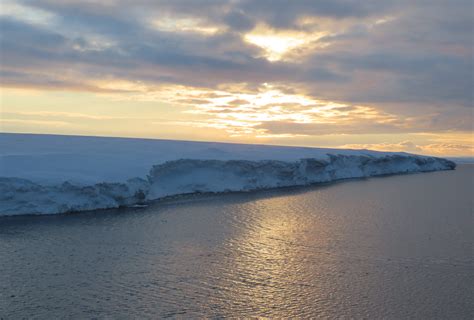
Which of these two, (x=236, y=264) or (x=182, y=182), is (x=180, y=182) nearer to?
(x=182, y=182)

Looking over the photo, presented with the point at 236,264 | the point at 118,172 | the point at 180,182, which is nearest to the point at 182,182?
the point at 180,182

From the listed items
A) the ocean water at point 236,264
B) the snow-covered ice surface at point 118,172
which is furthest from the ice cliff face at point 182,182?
the ocean water at point 236,264

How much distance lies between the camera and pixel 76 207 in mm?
16562

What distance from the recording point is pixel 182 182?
893 inches

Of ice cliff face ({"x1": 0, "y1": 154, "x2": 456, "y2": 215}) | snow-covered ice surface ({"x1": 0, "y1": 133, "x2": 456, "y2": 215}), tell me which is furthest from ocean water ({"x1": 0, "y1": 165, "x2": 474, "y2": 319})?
snow-covered ice surface ({"x1": 0, "y1": 133, "x2": 456, "y2": 215})

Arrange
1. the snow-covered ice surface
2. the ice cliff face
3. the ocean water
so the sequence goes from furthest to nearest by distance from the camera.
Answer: the snow-covered ice surface → the ice cliff face → the ocean water

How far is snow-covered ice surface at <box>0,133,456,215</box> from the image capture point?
15.8 meters

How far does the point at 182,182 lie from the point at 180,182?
12 cm

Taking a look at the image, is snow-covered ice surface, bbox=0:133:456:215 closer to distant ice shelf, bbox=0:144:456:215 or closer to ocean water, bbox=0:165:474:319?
distant ice shelf, bbox=0:144:456:215

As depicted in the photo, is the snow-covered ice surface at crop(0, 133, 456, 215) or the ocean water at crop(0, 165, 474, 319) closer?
the ocean water at crop(0, 165, 474, 319)

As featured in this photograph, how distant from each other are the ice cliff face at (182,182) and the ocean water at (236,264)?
2.71ft

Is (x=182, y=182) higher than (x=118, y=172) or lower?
lower

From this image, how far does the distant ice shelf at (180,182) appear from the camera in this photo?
50.9 feet

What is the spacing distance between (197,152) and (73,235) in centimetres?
1377
